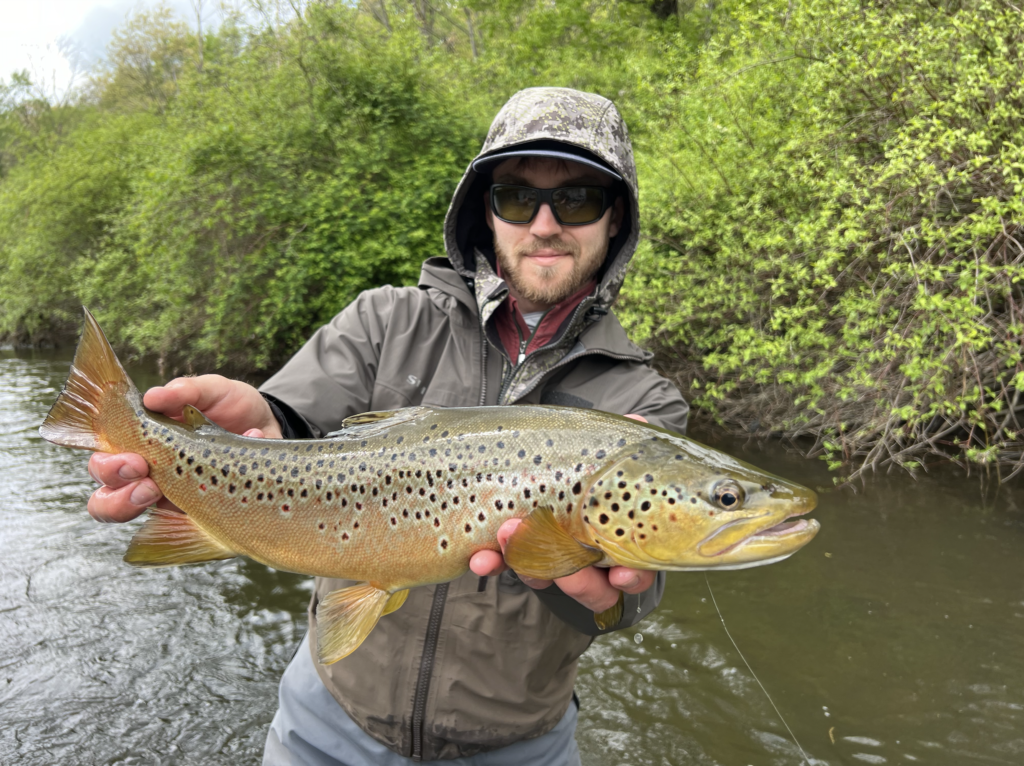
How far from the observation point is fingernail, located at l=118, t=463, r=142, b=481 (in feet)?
6.49

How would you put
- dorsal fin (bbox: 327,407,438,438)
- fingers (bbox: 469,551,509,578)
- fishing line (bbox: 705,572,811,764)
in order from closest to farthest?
fingers (bbox: 469,551,509,578) < dorsal fin (bbox: 327,407,438,438) < fishing line (bbox: 705,572,811,764)

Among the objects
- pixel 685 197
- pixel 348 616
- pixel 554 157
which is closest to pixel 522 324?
pixel 554 157

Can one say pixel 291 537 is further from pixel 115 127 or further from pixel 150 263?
pixel 115 127

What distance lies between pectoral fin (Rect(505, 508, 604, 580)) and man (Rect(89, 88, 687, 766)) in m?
0.06

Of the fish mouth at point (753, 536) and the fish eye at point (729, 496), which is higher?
the fish eye at point (729, 496)

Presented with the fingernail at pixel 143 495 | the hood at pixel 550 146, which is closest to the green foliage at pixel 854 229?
the hood at pixel 550 146

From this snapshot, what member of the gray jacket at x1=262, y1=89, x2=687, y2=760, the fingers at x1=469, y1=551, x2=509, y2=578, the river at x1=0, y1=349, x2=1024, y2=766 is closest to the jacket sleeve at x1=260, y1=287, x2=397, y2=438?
the gray jacket at x1=262, y1=89, x2=687, y2=760

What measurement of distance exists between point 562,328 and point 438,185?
10.3 meters

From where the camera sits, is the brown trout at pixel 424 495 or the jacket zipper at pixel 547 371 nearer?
the brown trout at pixel 424 495

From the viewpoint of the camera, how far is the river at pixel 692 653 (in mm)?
4336

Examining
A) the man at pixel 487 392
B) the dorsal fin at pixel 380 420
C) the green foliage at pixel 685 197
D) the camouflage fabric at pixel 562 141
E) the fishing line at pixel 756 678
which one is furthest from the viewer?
the green foliage at pixel 685 197

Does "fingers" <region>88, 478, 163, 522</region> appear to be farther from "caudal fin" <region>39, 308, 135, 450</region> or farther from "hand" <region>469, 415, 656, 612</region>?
"hand" <region>469, 415, 656, 612</region>

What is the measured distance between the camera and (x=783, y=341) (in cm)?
706

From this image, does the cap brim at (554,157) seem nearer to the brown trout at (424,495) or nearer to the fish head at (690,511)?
the brown trout at (424,495)
